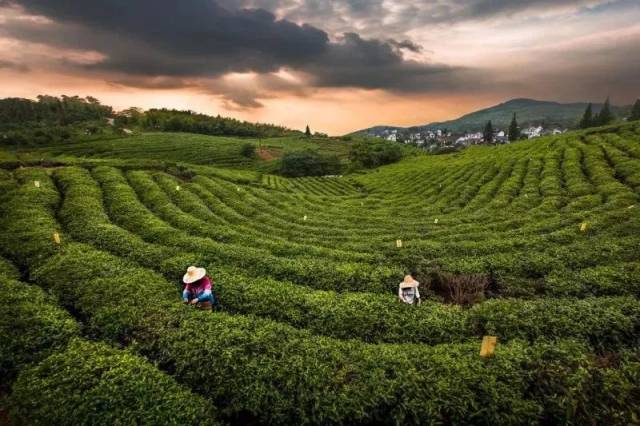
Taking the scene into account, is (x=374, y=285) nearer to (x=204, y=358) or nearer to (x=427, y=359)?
(x=427, y=359)

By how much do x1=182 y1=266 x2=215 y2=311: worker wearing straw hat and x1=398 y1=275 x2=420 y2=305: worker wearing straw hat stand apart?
17.9 feet

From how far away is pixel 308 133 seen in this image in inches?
6555

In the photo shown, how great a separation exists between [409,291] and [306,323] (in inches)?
121

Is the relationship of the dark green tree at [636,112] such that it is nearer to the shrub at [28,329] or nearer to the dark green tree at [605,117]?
the dark green tree at [605,117]

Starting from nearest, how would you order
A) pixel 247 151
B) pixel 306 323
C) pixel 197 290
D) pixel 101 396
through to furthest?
pixel 101 396, pixel 306 323, pixel 197 290, pixel 247 151

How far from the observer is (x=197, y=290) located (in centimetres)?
953

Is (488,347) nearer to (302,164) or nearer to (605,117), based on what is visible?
(302,164)

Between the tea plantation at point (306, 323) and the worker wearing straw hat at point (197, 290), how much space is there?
55cm

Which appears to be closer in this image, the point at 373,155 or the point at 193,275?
the point at 193,275

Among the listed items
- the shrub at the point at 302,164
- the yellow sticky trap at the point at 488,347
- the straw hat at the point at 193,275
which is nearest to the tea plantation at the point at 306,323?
the yellow sticky trap at the point at 488,347

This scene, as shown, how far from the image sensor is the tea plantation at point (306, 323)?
5.70 metres

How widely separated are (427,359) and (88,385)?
6.37 meters

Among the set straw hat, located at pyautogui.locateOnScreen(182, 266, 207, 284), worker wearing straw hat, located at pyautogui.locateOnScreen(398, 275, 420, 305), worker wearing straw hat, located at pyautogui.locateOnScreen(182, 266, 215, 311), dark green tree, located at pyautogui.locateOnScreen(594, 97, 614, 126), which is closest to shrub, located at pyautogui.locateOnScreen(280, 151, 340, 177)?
dark green tree, located at pyautogui.locateOnScreen(594, 97, 614, 126)

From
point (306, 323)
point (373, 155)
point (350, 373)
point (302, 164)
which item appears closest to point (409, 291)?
point (306, 323)
